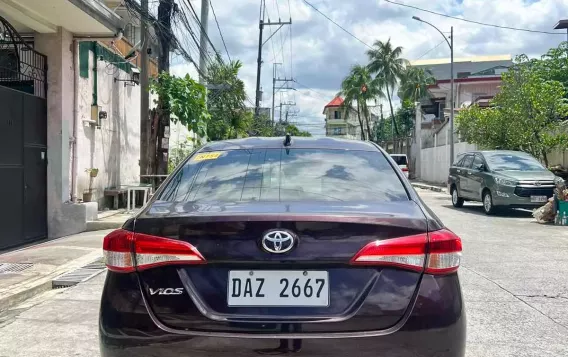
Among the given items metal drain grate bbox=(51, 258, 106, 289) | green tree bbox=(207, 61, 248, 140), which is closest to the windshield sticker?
metal drain grate bbox=(51, 258, 106, 289)

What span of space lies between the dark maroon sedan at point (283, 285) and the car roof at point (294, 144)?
96 cm

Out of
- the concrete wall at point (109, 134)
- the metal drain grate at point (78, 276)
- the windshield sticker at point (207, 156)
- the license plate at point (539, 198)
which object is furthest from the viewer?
the license plate at point (539, 198)

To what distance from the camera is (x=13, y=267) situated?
6812mm

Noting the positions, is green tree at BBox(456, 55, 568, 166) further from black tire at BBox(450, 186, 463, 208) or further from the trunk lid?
the trunk lid

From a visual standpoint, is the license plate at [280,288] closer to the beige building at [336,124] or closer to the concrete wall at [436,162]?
the concrete wall at [436,162]

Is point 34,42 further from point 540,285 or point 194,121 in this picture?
point 540,285

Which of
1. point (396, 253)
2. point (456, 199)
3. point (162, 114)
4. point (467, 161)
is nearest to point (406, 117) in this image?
point (456, 199)

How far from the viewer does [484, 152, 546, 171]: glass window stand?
44.8ft

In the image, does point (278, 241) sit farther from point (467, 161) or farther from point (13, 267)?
point (467, 161)

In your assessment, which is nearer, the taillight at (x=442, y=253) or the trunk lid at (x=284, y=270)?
the trunk lid at (x=284, y=270)

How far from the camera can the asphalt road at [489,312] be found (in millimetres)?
4160

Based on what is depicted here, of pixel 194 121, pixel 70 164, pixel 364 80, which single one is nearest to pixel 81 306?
pixel 70 164

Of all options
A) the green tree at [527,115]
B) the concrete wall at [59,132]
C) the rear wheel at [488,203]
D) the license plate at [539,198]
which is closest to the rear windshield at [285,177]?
the concrete wall at [59,132]

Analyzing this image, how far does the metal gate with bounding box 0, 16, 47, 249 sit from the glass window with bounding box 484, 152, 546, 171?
1042 centimetres
